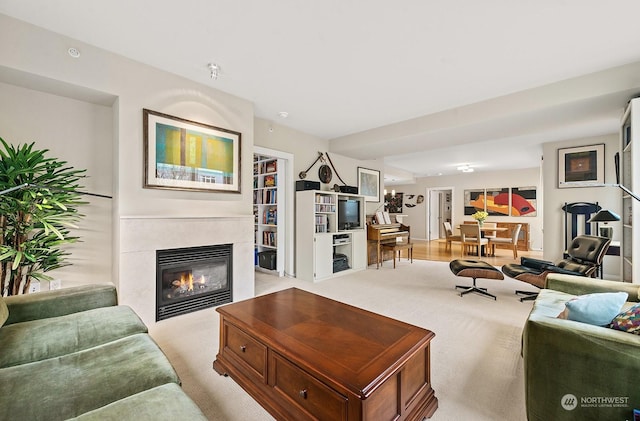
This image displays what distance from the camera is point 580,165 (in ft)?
16.6

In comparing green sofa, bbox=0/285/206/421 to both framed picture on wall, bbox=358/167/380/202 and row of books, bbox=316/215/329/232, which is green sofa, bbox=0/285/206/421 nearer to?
row of books, bbox=316/215/329/232

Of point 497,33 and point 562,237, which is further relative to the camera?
point 562,237

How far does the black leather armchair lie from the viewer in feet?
10.3

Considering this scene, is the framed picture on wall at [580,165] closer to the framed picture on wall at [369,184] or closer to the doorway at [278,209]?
the framed picture on wall at [369,184]

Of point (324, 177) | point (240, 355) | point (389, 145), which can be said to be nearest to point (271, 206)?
point (324, 177)

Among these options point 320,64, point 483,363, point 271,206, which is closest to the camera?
point 483,363

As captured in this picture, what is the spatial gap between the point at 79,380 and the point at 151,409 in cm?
46

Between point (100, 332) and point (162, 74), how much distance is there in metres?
2.54

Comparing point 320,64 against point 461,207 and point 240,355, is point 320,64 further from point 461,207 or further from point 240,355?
point 461,207

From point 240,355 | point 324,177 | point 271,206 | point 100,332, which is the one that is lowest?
point 240,355

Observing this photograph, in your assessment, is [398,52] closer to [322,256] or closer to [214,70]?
[214,70]

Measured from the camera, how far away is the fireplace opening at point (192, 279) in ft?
9.35

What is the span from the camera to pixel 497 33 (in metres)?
2.23

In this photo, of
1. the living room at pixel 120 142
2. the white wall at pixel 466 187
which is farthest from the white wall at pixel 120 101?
the white wall at pixel 466 187
